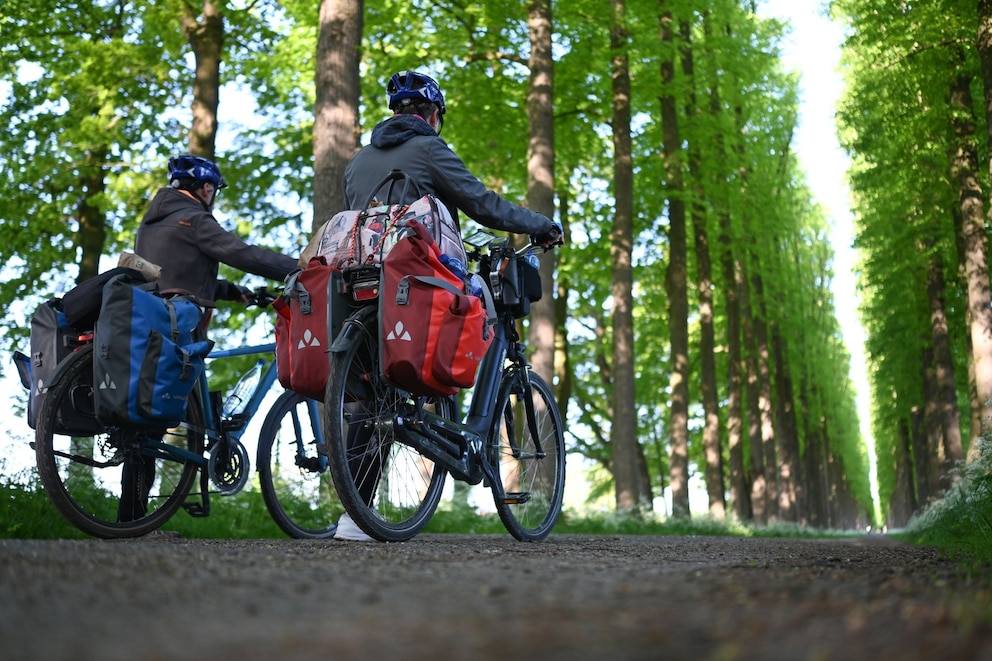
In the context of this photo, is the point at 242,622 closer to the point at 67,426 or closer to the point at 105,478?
the point at 67,426

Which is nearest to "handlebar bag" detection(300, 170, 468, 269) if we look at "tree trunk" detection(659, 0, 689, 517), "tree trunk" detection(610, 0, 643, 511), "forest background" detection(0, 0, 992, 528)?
"forest background" detection(0, 0, 992, 528)

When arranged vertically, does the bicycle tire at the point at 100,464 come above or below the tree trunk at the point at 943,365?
below

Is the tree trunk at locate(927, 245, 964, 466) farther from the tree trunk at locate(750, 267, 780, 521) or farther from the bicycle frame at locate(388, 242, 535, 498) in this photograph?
the bicycle frame at locate(388, 242, 535, 498)

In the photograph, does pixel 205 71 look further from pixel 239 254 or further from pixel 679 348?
pixel 679 348

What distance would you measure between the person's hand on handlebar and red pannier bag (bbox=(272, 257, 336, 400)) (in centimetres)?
150

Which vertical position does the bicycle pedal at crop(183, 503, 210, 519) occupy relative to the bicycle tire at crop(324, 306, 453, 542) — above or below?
below

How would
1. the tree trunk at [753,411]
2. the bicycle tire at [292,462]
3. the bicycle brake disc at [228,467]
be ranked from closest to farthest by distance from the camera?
the bicycle brake disc at [228,467], the bicycle tire at [292,462], the tree trunk at [753,411]

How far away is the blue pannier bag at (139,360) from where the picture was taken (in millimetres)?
5590

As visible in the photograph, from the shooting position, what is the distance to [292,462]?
22.7 ft

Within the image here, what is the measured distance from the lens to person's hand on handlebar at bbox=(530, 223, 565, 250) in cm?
657

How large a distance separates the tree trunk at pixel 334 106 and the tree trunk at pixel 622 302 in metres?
8.01

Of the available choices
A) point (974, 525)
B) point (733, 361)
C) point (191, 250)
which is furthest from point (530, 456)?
point (733, 361)

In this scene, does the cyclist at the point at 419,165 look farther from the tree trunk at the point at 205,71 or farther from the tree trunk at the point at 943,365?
the tree trunk at the point at 943,365

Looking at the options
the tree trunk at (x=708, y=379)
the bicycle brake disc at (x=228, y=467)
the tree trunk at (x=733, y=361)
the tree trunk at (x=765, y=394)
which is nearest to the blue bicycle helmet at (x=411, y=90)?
the bicycle brake disc at (x=228, y=467)
